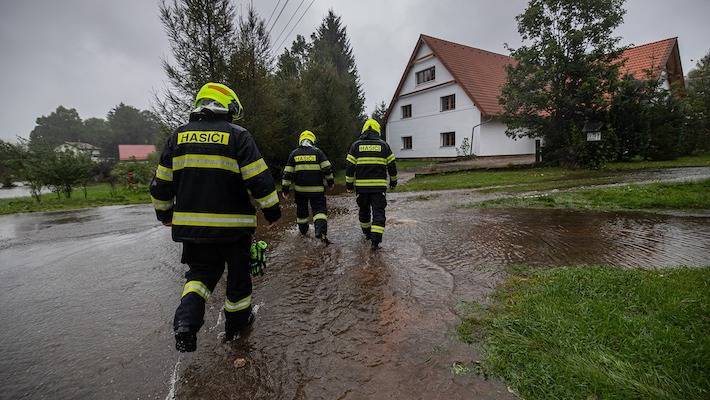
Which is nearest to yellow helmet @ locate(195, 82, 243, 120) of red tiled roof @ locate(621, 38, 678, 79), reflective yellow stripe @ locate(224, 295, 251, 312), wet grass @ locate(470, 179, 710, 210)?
reflective yellow stripe @ locate(224, 295, 251, 312)

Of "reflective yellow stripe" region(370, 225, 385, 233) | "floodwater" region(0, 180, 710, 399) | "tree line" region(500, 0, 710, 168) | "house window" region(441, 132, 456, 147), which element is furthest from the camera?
"house window" region(441, 132, 456, 147)

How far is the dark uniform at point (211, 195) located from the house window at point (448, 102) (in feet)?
78.9

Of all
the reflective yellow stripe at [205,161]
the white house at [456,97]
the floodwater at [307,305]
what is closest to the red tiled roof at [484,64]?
the white house at [456,97]

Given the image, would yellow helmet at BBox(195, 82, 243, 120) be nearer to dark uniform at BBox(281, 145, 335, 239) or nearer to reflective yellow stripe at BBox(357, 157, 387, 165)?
reflective yellow stripe at BBox(357, 157, 387, 165)

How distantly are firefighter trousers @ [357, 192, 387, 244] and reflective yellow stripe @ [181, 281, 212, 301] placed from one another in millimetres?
2762

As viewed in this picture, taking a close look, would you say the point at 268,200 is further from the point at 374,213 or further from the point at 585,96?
the point at 585,96

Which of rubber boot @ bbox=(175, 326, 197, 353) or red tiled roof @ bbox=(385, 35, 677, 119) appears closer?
rubber boot @ bbox=(175, 326, 197, 353)

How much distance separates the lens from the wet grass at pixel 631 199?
275 inches

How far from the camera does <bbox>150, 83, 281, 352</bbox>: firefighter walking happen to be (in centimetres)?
262

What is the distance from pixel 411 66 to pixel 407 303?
88.1ft

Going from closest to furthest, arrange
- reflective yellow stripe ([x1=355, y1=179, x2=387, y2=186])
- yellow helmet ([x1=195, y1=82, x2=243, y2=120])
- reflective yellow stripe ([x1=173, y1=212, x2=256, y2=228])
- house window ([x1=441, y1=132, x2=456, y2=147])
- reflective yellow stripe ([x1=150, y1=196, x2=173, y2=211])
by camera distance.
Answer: reflective yellow stripe ([x1=173, y1=212, x2=256, y2=228]) < yellow helmet ([x1=195, y1=82, x2=243, y2=120]) < reflective yellow stripe ([x1=150, y1=196, x2=173, y2=211]) < reflective yellow stripe ([x1=355, y1=179, x2=387, y2=186]) < house window ([x1=441, y1=132, x2=456, y2=147])

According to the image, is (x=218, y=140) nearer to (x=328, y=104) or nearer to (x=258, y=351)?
(x=258, y=351)

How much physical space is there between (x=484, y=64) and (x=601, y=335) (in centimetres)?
2758

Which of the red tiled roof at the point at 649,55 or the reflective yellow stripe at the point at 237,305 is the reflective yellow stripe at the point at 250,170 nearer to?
the reflective yellow stripe at the point at 237,305
